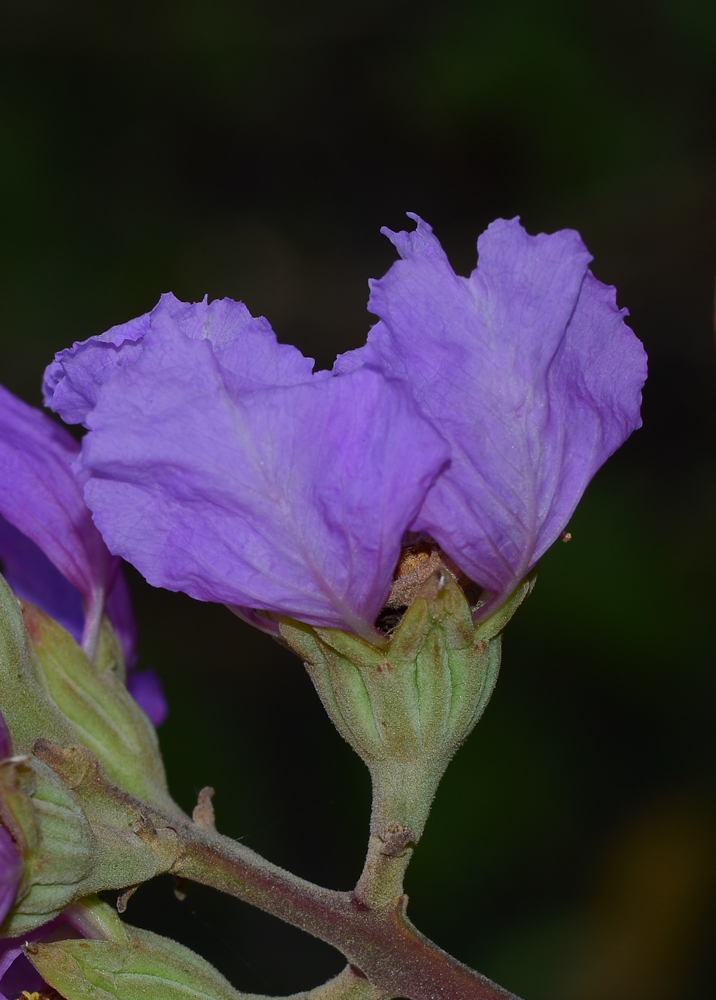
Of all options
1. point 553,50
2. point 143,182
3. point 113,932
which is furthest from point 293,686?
point 113,932

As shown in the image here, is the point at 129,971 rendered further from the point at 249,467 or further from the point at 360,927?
the point at 249,467

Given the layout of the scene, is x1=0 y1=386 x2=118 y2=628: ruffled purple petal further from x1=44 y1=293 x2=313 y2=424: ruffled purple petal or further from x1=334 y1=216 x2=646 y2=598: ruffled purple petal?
x1=334 y1=216 x2=646 y2=598: ruffled purple petal

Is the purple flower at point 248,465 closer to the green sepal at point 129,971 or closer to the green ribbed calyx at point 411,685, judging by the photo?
the green ribbed calyx at point 411,685

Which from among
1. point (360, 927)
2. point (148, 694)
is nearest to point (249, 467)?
point (360, 927)

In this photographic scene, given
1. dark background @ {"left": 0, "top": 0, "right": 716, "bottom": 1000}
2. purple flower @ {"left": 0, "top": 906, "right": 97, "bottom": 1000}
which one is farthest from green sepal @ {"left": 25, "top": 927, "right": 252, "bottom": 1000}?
dark background @ {"left": 0, "top": 0, "right": 716, "bottom": 1000}

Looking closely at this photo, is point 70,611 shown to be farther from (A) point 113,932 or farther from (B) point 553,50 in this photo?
(B) point 553,50
